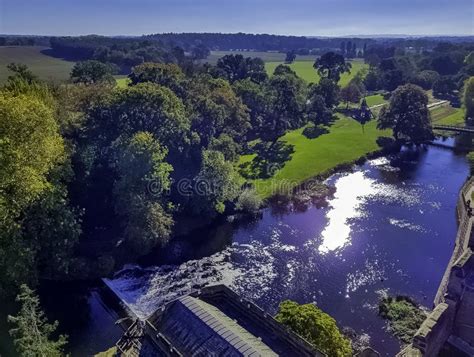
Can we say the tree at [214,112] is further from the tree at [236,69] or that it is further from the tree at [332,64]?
the tree at [332,64]

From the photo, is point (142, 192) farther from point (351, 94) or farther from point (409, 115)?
point (351, 94)

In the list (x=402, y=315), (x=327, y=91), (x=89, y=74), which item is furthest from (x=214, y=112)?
(x=327, y=91)

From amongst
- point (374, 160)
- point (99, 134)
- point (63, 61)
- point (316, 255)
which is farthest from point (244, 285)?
point (63, 61)

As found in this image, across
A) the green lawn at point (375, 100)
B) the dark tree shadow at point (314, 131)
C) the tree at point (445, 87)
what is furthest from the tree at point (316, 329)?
the tree at point (445, 87)

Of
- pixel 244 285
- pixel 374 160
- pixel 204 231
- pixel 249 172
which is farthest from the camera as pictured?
pixel 374 160

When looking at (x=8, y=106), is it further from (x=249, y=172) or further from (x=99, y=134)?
(x=249, y=172)
